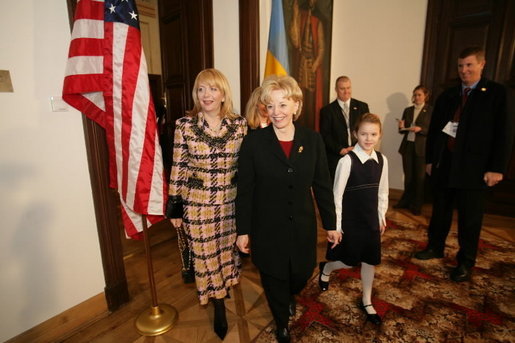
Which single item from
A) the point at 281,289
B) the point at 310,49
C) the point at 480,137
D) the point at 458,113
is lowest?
the point at 281,289

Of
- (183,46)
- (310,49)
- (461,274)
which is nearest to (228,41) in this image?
(183,46)

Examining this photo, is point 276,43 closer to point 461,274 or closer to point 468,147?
point 468,147

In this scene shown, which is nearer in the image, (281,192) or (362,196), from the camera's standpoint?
(281,192)

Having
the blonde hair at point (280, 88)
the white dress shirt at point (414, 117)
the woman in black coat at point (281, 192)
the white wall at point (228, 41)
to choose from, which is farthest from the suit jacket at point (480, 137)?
the white wall at point (228, 41)

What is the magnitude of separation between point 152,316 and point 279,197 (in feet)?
3.86

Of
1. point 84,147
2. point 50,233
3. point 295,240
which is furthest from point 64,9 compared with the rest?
point 295,240

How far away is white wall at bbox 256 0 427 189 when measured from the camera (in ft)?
12.8

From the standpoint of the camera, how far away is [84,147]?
1.72 metres

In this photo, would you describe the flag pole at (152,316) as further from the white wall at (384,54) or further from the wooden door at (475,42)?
A: the wooden door at (475,42)

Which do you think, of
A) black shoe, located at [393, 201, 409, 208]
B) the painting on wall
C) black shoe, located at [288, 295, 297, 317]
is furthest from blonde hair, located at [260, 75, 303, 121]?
black shoe, located at [393, 201, 409, 208]

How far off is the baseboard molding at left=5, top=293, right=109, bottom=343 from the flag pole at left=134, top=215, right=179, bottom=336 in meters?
0.29

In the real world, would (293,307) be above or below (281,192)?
below

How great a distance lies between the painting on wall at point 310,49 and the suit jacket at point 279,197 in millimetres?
2125

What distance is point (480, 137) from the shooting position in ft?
6.67
